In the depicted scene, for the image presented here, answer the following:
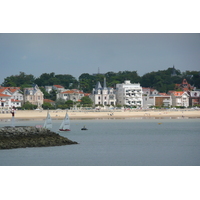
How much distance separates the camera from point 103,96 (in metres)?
74.4

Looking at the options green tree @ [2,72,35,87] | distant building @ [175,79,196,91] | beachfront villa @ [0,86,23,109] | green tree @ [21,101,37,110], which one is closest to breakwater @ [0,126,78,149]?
beachfront villa @ [0,86,23,109]

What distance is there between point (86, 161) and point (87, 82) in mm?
65959

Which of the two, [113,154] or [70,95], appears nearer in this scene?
[113,154]

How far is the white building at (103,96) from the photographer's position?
7425 cm

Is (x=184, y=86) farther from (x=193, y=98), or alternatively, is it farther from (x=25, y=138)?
(x=25, y=138)

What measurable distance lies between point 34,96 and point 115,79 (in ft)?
74.4

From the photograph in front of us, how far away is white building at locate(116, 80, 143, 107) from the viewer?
249 ft

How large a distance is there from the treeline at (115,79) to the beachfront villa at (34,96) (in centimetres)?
916

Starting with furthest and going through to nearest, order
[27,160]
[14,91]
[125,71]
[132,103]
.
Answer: [125,71], [132,103], [14,91], [27,160]

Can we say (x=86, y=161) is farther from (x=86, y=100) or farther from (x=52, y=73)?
(x=52, y=73)

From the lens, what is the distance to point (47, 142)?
20625 millimetres

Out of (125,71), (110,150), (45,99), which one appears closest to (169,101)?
(125,71)

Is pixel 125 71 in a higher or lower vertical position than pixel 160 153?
higher

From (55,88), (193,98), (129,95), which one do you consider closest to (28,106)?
(55,88)
